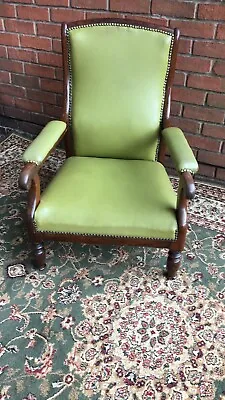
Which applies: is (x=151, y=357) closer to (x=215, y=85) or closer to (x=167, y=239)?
(x=167, y=239)

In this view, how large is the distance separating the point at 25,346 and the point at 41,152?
704 mm

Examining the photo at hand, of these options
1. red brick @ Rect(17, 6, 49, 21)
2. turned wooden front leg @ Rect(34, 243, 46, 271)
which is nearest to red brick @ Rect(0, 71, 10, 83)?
red brick @ Rect(17, 6, 49, 21)

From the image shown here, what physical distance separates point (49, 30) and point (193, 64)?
2.84ft

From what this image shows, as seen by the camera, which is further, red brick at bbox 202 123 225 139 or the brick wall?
red brick at bbox 202 123 225 139

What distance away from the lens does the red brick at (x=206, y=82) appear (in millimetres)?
1923

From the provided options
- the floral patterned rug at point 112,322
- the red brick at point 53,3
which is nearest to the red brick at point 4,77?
the red brick at point 53,3

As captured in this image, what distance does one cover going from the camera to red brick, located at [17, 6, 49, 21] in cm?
217

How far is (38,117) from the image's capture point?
2.59 m

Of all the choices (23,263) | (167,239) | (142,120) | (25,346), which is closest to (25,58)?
(142,120)

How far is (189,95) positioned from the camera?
2029 millimetres

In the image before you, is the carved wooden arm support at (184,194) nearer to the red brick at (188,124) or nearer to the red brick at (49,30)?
the red brick at (188,124)

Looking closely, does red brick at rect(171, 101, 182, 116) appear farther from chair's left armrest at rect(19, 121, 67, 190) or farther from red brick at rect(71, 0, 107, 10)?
chair's left armrest at rect(19, 121, 67, 190)

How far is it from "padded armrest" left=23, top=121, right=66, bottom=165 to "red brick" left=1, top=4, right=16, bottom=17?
104 cm

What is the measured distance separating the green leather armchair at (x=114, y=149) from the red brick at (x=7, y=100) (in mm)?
1052
